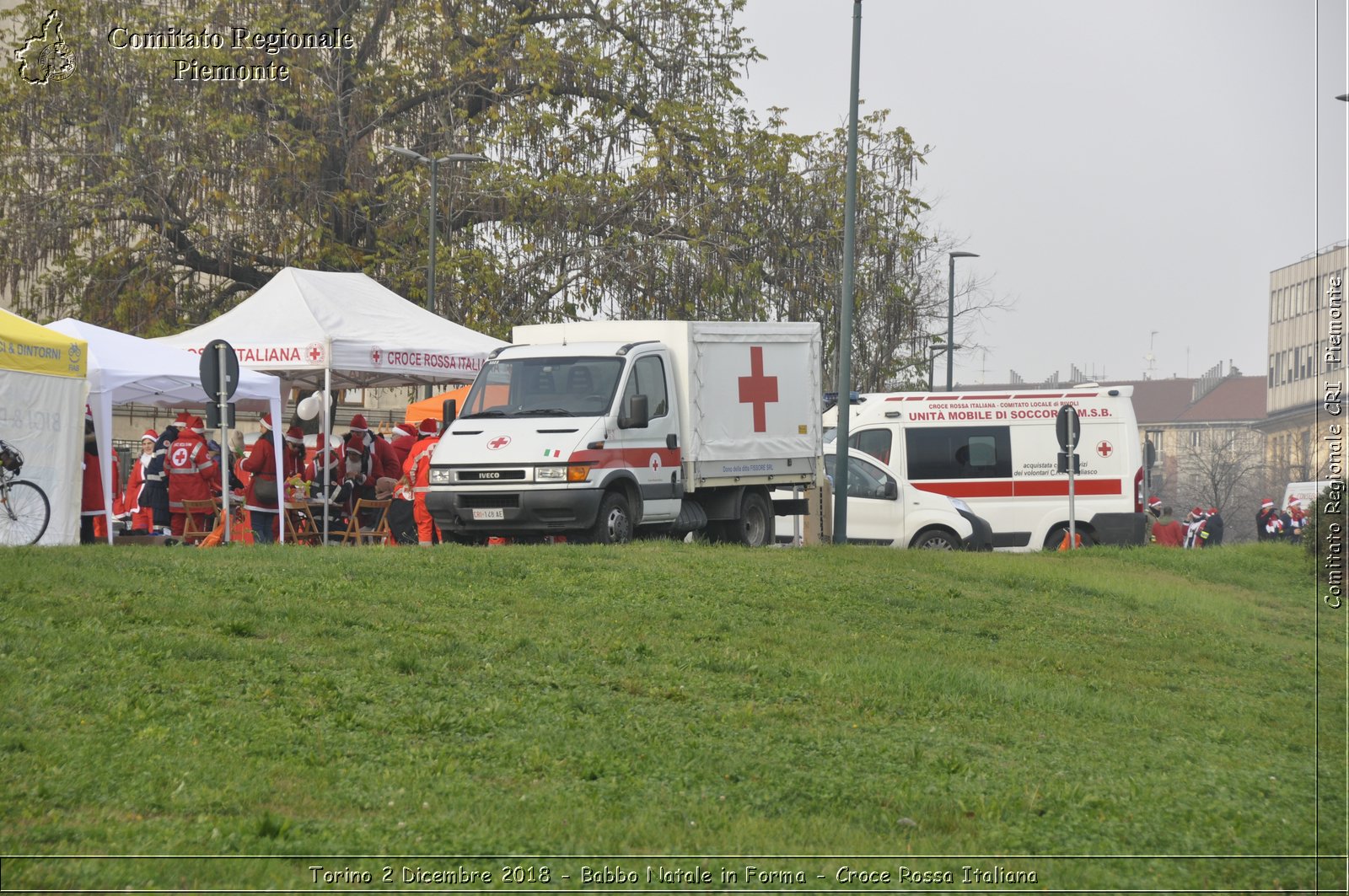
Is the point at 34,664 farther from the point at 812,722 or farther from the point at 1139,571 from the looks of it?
the point at 1139,571

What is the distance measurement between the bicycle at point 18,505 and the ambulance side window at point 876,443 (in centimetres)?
1278

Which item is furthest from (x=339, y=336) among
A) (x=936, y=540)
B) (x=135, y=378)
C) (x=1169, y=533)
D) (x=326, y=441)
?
(x=1169, y=533)

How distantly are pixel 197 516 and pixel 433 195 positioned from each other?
434 inches

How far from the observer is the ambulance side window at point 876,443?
24438 mm

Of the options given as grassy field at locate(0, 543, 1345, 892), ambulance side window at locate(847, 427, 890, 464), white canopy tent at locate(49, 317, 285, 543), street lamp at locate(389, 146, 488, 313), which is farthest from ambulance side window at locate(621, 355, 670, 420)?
street lamp at locate(389, 146, 488, 313)

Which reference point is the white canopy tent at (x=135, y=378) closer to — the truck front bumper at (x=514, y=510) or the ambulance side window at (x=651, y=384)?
the truck front bumper at (x=514, y=510)

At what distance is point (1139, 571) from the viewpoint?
64.3 ft

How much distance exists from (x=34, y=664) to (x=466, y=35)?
26.3 metres

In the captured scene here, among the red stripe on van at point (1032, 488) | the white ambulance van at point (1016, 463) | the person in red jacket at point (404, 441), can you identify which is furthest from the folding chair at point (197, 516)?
the red stripe on van at point (1032, 488)

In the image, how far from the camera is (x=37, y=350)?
15.9 metres

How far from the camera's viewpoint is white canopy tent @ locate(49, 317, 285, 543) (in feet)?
60.5

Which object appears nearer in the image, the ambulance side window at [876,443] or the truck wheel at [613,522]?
the truck wheel at [613,522]

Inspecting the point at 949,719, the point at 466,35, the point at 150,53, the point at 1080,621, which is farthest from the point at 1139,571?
the point at 150,53

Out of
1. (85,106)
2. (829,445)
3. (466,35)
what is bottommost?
(829,445)
